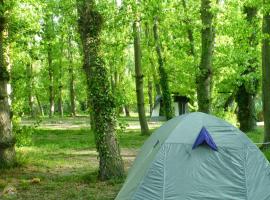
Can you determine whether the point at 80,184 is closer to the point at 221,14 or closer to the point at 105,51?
the point at 105,51

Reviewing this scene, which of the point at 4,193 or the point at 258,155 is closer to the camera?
the point at 258,155

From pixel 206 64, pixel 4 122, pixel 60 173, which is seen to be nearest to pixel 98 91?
pixel 60 173

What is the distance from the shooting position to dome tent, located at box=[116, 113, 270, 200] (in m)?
8.12

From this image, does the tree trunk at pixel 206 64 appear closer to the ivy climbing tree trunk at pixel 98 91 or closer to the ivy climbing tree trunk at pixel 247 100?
the ivy climbing tree trunk at pixel 98 91

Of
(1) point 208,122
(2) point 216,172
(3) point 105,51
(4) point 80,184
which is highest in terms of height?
(3) point 105,51

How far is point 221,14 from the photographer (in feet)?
54.5

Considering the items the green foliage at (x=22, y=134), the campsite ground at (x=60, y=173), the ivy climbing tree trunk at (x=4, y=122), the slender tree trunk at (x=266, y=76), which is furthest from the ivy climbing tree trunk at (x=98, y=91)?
the slender tree trunk at (x=266, y=76)

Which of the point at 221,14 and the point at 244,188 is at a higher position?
the point at 221,14

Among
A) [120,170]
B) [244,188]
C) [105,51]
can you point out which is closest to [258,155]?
[244,188]

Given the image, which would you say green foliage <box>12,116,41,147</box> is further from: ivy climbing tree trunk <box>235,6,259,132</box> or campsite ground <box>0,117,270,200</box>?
ivy climbing tree trunk <box>235,6,259,132</box>

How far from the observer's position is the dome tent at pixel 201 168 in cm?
812

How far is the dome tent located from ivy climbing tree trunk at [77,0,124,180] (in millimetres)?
2824

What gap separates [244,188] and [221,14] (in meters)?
9.81

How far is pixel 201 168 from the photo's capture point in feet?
27.3
